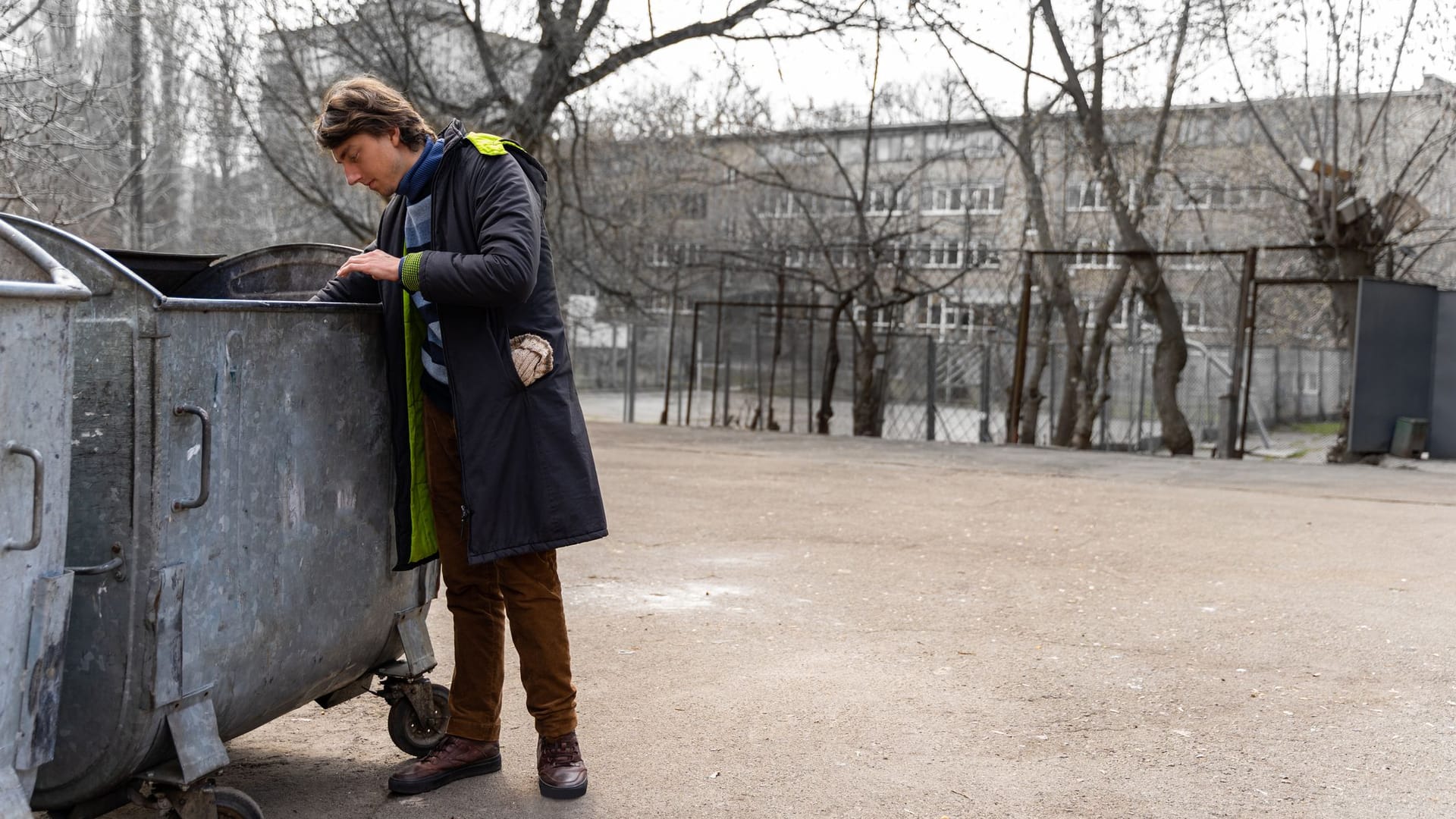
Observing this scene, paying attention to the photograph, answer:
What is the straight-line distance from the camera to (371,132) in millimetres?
3166

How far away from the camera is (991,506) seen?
8.70 meters

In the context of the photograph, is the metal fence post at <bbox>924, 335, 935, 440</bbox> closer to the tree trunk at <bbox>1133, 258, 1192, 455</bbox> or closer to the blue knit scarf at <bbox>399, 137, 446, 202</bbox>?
the tree trunk at <bbox>1133, 258, 1192, 455</bbox>

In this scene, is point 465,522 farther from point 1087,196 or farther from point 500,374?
point 1087,196

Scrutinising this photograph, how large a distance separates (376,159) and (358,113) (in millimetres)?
120

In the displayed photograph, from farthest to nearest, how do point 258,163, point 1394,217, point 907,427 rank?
point 258,163, point 907,427, point 1394,217

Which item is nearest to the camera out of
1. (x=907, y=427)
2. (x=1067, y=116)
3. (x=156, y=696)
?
(x=156, y=696)

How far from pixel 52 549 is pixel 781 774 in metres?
1.88

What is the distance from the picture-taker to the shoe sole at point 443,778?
3262 mm

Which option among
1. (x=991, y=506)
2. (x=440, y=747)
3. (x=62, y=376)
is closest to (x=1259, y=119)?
(x=991, y=506)

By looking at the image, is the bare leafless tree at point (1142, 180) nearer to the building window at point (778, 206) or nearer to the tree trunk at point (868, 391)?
the tree trunk at point (868, 391)

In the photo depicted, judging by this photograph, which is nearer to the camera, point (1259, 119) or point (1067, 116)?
point (1259, 119)

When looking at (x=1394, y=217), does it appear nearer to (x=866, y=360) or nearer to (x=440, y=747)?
(x=866, y=360)

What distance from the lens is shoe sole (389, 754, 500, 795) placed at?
3262mm

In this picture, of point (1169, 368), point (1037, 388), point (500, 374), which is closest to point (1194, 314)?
point (1169, 368)
